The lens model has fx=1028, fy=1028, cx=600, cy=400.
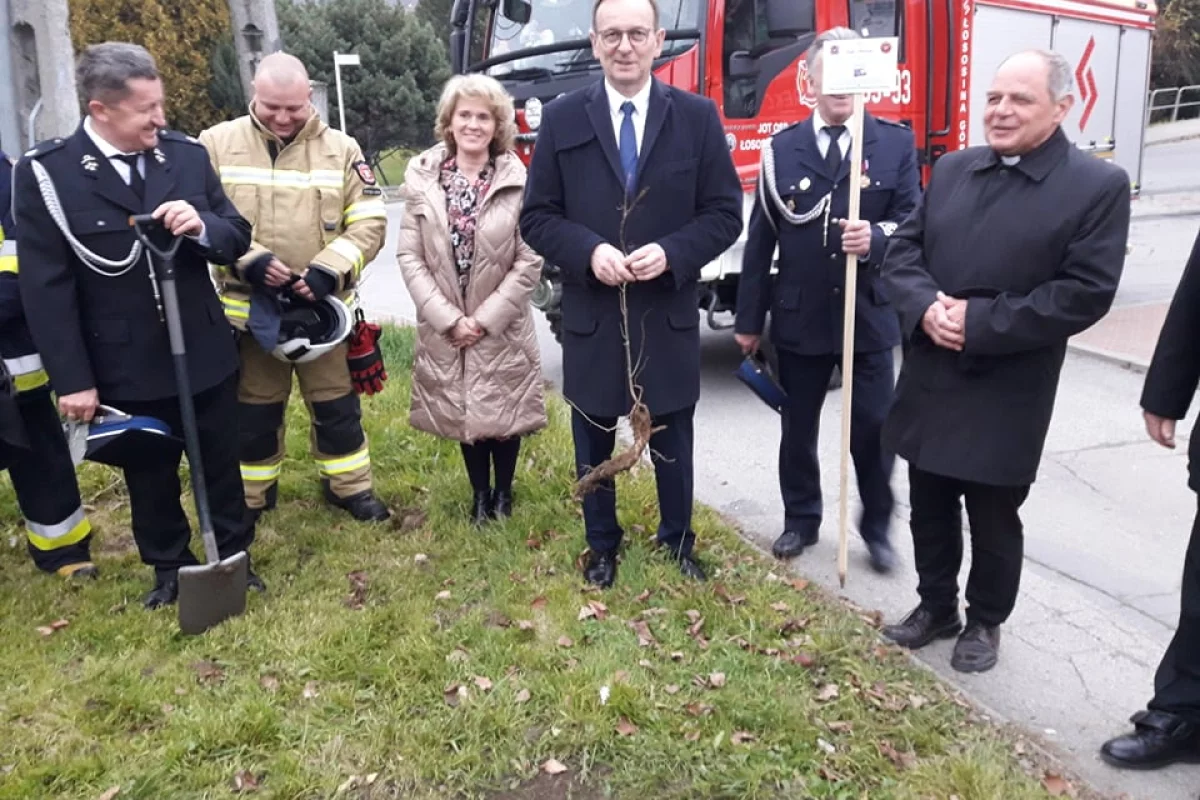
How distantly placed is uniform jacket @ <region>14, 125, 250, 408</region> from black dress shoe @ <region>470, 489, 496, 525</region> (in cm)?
131

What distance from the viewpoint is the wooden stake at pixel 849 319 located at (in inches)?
141

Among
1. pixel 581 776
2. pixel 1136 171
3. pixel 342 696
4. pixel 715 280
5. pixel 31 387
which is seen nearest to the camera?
pixel 581 776

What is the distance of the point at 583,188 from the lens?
3615 millimetres

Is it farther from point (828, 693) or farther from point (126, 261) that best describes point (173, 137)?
point (828, 693)

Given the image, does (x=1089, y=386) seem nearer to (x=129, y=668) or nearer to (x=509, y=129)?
(x=509, y=129)

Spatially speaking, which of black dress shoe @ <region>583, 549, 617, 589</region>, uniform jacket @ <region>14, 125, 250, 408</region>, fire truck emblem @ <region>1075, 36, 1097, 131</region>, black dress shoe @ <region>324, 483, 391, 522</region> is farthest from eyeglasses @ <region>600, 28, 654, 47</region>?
fire truck emblem @ <region>1075, 36, 1097, 131</region>

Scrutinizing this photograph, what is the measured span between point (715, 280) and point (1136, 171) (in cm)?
631

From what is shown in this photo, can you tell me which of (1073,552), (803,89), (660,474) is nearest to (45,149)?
(660,474)

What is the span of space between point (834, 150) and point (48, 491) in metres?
3.46

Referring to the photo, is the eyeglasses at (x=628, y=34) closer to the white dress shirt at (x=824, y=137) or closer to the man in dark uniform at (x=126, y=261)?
the white dress shirt at (x=824, y=137)

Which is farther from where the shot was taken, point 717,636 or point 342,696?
point 717,636

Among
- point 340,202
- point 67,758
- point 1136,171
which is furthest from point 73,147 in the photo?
point 1136,171

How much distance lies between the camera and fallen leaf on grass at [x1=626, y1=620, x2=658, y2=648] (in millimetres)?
3584

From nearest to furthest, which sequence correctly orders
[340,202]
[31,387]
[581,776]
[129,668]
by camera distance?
[581,776] < [129,668] < [31,387] < [340,202]
